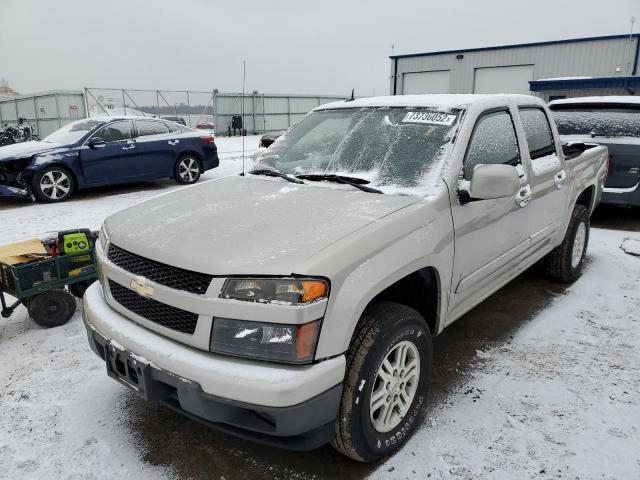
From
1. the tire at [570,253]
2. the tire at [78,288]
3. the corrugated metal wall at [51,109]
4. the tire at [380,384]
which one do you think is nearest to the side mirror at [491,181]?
the tire at [380,384]

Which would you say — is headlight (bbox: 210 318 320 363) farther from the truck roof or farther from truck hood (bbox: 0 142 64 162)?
truck hood (bbox: 0 142 64 162)

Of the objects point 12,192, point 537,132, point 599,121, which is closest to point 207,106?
point 12,192

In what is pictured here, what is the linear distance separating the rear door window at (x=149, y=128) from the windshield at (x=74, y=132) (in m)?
0.67

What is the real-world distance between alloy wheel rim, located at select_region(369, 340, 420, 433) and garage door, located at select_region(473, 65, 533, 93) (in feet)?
80.3

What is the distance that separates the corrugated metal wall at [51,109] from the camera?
1948cm

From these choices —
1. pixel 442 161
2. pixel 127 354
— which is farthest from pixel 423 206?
pixel 127 354

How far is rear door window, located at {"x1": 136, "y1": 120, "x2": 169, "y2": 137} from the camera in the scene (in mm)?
9469

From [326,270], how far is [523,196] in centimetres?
196

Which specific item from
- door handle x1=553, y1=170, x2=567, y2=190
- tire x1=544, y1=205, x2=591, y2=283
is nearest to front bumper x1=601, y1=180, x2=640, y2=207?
tire x1=544, y1=205, x2=591, y2=283

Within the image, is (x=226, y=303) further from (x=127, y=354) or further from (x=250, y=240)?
(x=127, y=354)

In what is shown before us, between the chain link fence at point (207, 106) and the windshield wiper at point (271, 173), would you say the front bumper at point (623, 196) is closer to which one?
the windshield wiper at point (271, 173)

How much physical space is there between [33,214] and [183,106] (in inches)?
752

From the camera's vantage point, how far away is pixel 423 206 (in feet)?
8.12

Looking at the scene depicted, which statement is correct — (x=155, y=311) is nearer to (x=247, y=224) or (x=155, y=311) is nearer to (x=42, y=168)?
(x=247, y=224)
